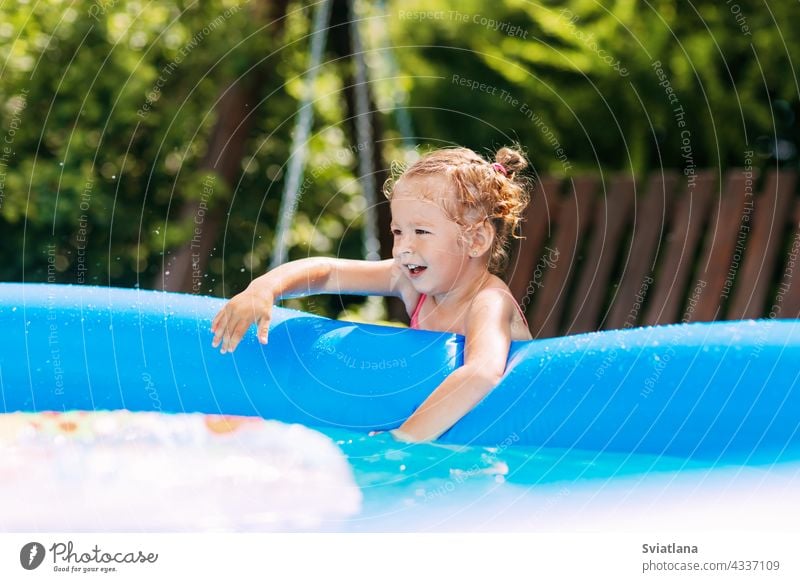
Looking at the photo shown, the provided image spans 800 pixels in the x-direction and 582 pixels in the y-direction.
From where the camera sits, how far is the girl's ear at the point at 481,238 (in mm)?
2209

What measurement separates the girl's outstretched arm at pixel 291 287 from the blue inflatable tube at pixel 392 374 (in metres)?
0.07

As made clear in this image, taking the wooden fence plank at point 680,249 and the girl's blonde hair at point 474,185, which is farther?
the wooden fence plank at point 680,249

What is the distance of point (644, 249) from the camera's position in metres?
3.60

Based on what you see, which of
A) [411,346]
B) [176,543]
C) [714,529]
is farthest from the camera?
[411,346]

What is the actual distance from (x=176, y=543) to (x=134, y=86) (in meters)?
2.12

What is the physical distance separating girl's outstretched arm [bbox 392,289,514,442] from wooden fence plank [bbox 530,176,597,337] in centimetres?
159

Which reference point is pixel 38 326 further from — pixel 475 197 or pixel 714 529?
pixel 714 529

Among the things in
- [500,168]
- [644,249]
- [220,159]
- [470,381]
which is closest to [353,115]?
[220,159]

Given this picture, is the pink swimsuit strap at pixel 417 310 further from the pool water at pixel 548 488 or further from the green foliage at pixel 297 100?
the green foliage at pixel 297 100

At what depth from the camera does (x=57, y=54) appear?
3379 millimetres

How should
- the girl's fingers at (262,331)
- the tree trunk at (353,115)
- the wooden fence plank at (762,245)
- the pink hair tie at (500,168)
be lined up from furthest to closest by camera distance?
the tree trunk at (353,115) → the wooden fence plank at (762,245) → the pink hair tie at (500,168) → the girl's fingers at (262,331)

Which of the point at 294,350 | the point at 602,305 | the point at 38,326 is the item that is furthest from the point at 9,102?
the point at 602,305

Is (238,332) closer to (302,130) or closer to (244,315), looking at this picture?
(244,315)

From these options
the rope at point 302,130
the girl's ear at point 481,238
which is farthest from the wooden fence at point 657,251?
the girl's ear at point 481,238
